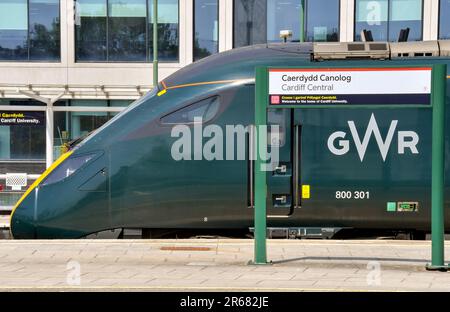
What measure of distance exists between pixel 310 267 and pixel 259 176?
Answer: 1.20 meters

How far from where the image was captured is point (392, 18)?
2938 centimetres

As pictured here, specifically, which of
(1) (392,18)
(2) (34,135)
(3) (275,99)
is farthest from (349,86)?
(1) (392,18)

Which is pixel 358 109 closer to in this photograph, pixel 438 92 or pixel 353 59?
pixel 353 59

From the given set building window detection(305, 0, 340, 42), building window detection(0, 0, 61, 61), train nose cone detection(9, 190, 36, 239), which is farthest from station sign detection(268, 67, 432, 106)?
building window detection(0, 0, 61, 61)

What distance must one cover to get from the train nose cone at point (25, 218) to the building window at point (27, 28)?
2145 cm

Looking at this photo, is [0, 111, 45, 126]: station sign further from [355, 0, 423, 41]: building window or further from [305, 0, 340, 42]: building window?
[355, 0, 423, 41]: building window

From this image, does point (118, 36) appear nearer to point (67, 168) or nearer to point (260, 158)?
point (67, 168)

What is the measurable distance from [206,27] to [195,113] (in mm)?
20945

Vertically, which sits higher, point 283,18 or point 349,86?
point 283,18

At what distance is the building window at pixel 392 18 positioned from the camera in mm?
29359

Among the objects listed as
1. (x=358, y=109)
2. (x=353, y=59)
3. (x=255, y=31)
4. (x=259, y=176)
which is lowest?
(x=259, y=176)
